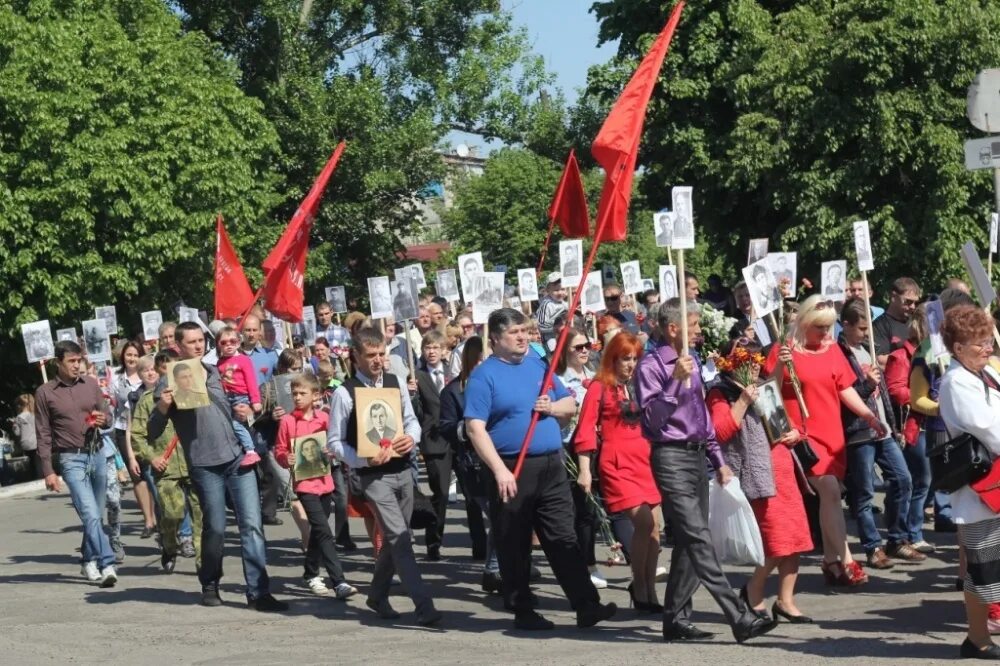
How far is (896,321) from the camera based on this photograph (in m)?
13.6

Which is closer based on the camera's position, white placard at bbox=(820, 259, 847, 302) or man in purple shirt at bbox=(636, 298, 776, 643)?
man in purple shirt at bbox=(636, 298, 776, 643)

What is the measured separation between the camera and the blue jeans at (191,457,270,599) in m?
11.4

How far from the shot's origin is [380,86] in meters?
45.1

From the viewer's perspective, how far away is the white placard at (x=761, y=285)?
1248cm

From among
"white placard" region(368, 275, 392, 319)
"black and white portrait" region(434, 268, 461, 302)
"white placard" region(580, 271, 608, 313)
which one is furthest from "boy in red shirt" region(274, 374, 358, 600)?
"black and white portrait" region(434, 268, 461, 302)

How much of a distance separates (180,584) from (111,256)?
72.2 feet

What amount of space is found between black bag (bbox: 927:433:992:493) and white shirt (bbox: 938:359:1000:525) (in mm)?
42

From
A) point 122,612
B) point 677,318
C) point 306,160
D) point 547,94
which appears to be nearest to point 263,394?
point 122,612

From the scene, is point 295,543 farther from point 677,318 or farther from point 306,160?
point 306,160

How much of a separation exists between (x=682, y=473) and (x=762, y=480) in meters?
0.75

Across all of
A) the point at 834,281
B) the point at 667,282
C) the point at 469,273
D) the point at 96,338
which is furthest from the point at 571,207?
the point at 96,338

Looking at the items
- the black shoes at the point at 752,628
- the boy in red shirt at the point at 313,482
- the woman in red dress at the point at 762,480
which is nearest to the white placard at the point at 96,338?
the boy in red shirt at the point at 313,482

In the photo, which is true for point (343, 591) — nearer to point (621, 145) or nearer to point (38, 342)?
point (621, 145)

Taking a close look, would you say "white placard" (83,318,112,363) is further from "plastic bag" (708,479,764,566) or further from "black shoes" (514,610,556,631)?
"plastic bag" (708,479,764,566)
